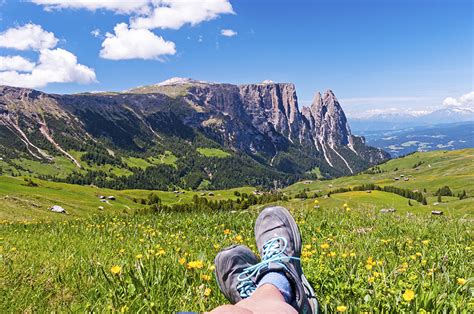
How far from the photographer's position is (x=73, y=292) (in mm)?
4191

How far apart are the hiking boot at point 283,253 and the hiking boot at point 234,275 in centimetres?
15

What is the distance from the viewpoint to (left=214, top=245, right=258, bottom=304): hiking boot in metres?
3.72

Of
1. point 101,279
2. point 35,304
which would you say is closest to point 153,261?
point 101,279

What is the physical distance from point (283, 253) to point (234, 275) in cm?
55

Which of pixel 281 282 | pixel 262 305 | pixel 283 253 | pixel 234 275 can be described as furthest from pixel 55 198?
pixel 262 305

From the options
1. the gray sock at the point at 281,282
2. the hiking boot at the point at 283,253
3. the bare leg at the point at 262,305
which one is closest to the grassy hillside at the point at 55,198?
the hiking boot at the point at 283,253

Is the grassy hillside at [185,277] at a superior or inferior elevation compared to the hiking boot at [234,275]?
inferior

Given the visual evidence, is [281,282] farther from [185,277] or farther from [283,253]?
[185,277]

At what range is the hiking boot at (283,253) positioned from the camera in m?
3.18

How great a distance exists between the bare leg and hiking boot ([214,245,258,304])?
0.60 meters

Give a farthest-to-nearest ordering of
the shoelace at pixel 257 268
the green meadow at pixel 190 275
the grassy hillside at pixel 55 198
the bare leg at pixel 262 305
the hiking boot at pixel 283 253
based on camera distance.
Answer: the grassy hillside at pixel 55 198 → the shoelace at pixel 257 268 → the green meadow at pixel 190 275 → the hiking boot at pixel 283 253 → the bare leg at pixel 262 305

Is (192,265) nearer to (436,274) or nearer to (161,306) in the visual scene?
(161,306)

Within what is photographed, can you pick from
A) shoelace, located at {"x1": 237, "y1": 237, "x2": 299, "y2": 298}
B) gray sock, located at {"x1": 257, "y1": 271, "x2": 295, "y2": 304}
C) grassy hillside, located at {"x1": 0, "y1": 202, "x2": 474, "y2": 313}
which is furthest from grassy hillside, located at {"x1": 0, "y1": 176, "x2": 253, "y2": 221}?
gray sock, located at {"x1": 257, "y1": 271, "x2": 295, "y2": 304}

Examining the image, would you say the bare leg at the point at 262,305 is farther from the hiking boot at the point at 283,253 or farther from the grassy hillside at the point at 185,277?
the grassy hillside at the point at 185,277
